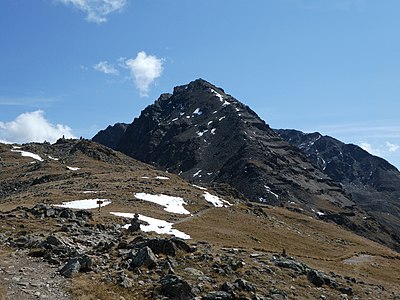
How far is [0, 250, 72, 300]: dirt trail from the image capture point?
20.8 metres

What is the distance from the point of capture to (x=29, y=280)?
22859 mm

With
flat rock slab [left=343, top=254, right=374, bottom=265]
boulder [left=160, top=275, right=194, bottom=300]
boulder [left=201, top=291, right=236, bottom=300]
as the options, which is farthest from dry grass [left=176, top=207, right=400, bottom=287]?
boulder [left=160, top=275, right=194, bottom=300]

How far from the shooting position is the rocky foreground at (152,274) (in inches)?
901

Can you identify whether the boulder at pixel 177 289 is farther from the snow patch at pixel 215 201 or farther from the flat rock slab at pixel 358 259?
the snow patch at pixel 215 201

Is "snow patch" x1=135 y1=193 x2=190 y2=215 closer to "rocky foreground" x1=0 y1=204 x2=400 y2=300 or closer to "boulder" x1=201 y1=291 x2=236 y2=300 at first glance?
"rocky foreground" x1=0 y1=204 x2=400 y2=300

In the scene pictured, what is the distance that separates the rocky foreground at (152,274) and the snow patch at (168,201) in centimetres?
4476

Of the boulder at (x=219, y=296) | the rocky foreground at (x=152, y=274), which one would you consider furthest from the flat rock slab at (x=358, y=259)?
the boulder at (x=219, y=296)

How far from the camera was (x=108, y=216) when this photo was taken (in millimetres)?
64000

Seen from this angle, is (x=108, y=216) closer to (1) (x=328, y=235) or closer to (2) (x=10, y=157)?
(1) (x=328, y=235)

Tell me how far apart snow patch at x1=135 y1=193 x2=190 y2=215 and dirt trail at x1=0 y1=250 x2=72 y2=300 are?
5647 centimetres

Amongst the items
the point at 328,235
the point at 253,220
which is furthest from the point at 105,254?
the point at 328,235

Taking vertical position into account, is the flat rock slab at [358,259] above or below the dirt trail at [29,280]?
below

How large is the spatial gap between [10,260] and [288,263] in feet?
72.0

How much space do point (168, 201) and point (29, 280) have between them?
227 ft
